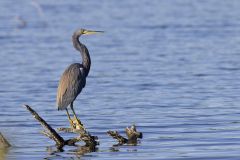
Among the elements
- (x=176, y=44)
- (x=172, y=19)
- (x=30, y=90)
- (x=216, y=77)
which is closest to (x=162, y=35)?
(x=176, y=44)

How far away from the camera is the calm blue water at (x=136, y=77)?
14133 mm

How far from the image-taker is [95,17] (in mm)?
37031

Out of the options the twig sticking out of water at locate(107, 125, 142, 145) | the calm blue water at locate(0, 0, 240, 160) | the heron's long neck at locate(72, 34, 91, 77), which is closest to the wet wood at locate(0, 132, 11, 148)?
the calm blue water at locate(0, 0, 240, 160)

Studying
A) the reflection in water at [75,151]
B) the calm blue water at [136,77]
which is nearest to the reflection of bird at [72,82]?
the reflection in water at [75,151]

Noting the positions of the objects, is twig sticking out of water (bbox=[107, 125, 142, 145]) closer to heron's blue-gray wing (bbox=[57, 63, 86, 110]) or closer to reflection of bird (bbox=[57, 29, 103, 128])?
reflection of bird (bbox=[57, 29, 103, 128])

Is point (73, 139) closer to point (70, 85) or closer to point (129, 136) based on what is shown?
point (129, 136)

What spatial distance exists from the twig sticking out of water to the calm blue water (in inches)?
7.3

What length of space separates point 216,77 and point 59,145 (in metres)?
9.17

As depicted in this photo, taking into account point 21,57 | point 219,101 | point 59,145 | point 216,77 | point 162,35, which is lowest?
point 59,145

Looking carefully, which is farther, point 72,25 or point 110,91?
point 72,25

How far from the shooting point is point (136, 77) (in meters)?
22.4

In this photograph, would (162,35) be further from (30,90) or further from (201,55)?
(30,90)

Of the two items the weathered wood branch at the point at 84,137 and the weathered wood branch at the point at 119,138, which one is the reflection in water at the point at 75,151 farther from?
the weathered wood branch at the point at 119,138

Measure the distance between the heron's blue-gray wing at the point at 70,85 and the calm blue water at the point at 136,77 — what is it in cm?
80
